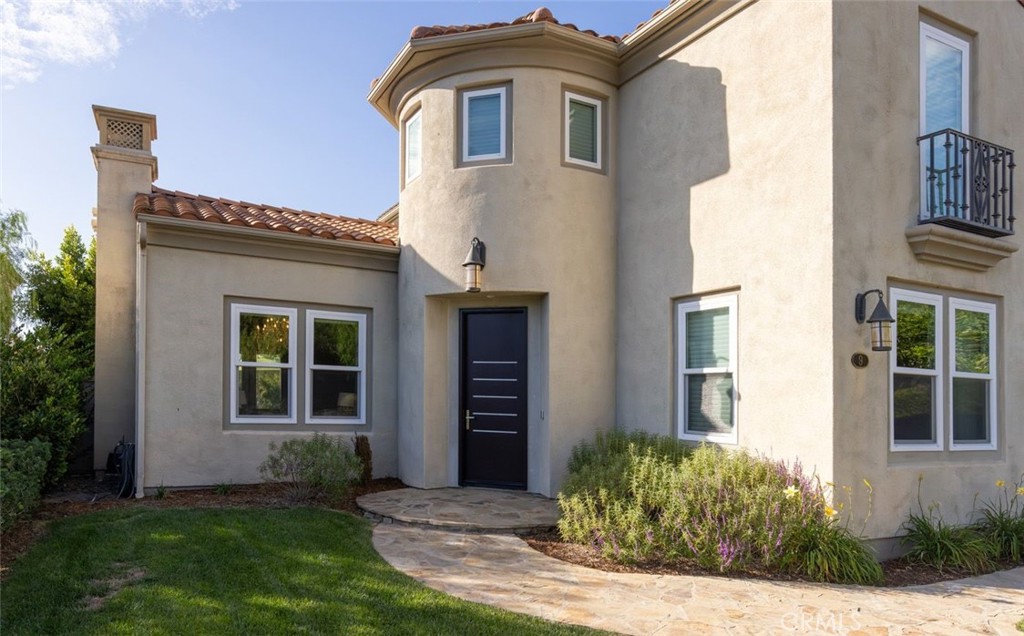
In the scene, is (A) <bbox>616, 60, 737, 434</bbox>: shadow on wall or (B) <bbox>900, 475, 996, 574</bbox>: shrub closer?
(B) <bbox>900, 475, 996, 574</bbox>: shrub

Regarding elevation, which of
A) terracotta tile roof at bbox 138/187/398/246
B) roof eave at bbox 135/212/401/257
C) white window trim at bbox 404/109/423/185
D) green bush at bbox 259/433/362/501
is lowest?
green bush at bbox 259/433/362/501

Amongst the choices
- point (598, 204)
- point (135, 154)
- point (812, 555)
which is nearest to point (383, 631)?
point (812, 555)

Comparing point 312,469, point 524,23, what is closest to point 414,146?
point 524,23

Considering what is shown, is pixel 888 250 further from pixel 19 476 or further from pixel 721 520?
pixel 19 476

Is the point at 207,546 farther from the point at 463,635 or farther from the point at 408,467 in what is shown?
the point at 408,467

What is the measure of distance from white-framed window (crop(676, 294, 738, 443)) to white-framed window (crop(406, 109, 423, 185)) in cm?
467

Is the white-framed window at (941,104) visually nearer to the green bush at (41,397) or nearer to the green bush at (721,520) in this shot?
the green bush at (721,520)

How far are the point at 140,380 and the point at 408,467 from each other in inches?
155

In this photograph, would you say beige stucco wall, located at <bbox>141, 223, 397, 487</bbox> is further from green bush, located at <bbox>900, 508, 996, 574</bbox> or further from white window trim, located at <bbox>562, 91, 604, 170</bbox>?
green bush, located at <bbox>900, 508, 996, 574</bbox>

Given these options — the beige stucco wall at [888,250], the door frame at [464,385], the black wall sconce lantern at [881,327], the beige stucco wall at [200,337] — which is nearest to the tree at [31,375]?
the beige stucco wall at [200,337]

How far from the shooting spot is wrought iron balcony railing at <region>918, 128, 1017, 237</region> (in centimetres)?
757

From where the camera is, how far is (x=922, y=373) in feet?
25.2

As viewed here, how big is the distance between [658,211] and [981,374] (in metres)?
4.46

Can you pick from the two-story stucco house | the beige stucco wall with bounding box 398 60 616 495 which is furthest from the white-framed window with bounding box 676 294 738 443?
the beige stucco wall with bounding box 398 60 616 495
